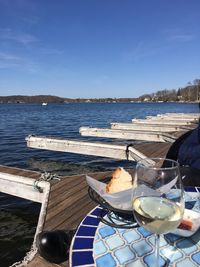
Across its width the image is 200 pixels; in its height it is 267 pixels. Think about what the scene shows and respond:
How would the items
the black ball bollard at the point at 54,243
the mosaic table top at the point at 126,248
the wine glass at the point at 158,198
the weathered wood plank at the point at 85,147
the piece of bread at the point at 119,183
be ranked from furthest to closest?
the weathered wood plank at the point at 85,147 < the black ball bollard at the point at 54,243 < the piece of bread at the point at 119,183 < the mosaic table top at the point at 126,248 < the wine glass at the point at 158,198

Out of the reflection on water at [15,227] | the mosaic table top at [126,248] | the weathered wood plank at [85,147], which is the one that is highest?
the mosaic table top at [126,248]

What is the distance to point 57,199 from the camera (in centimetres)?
464

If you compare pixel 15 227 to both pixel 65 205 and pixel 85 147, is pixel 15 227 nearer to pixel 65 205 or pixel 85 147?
pixel 65 205

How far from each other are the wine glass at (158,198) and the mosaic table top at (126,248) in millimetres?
178

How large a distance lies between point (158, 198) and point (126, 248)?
17.2 inches

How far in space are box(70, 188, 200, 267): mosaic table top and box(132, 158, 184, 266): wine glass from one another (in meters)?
0.18

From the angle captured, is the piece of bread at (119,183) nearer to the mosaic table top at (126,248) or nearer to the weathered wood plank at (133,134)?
the mosaic table top at (126,248)

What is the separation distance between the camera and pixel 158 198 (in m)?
1.19

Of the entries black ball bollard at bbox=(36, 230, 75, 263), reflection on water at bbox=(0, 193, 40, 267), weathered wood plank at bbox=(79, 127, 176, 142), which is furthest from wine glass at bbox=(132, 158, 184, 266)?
weathered wood plank at bbox=(79, 127, 176, 142)

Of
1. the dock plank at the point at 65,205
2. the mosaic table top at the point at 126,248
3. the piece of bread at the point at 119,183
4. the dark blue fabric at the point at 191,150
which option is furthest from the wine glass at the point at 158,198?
the dark blue fabric at the point at 191,150

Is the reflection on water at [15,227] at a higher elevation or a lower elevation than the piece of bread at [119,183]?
lower

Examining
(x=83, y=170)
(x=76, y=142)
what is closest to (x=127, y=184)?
(x=76, y=142)

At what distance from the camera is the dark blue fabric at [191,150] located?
3.21 meters

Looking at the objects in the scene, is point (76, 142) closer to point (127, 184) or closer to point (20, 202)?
point (20, 202)
